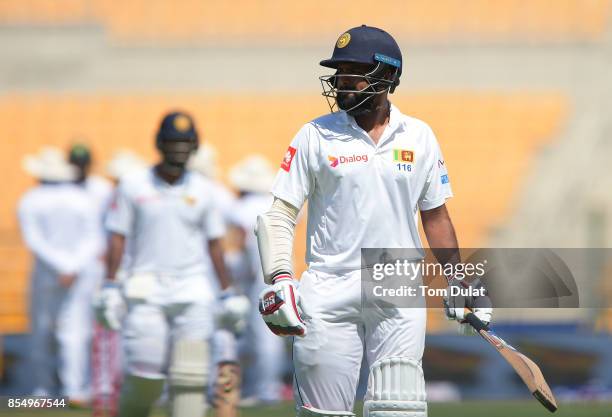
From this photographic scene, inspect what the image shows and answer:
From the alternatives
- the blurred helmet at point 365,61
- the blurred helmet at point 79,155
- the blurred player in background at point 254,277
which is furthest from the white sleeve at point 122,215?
the blurred helmet at point 79,155

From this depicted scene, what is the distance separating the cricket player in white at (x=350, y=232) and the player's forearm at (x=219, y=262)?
2.00 meters

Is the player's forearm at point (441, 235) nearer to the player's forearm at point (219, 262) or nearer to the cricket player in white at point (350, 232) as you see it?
the cricket player in white at point (350, 232)

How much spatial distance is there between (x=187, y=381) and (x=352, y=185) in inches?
80.8

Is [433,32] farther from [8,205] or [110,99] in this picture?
[8,205]

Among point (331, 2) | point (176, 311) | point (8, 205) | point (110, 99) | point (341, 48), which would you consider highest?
point (331, 2)

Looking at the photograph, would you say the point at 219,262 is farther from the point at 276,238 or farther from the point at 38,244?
the point at 38,244

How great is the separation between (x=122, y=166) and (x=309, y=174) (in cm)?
672

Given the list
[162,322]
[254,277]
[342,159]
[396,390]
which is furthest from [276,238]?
[254,277]

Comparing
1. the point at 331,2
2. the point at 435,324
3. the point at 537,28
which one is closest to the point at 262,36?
the point at 331,2

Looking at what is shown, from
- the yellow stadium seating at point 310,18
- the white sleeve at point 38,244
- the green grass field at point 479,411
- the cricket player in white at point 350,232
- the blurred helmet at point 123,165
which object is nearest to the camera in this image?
the cricket player in white at point 350,232

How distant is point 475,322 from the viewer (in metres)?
5.08

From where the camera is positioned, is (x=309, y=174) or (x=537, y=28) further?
(x=537, y=28)

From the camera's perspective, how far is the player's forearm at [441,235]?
5.22 m

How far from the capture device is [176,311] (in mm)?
6887
